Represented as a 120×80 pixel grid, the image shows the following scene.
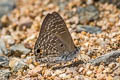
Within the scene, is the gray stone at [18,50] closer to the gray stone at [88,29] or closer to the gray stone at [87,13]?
the gray stone at [88,29]

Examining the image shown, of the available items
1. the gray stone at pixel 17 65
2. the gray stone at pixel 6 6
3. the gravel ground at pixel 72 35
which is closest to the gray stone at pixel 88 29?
the gravel ground at pixel 72 35

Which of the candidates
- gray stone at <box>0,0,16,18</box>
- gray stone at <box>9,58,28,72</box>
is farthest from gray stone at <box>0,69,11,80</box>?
gray stone at <box>0,0,16,18</box>

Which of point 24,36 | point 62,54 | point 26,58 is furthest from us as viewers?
point 24,36

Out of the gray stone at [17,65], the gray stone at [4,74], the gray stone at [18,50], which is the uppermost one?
the gray stone at [18,50]

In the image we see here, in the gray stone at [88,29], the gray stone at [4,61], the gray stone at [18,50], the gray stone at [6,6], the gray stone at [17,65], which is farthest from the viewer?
the gray stone at [6,6]

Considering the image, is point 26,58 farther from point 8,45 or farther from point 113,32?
point 113,32

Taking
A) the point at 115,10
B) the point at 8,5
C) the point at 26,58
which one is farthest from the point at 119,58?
the point at 8,5
